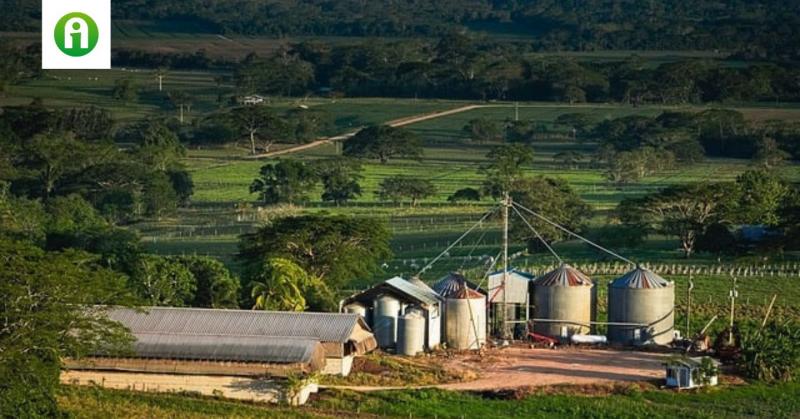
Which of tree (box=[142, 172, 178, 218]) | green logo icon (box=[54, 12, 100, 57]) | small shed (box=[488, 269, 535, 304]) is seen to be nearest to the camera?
small shed (box=[488, 269, 535, 304])

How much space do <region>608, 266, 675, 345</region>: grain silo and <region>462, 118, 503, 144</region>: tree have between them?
57.1m

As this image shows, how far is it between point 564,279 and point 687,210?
1390cm

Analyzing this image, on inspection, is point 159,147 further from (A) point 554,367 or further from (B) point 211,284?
(A) point 554,367

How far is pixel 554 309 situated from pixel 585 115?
6330 centimetres

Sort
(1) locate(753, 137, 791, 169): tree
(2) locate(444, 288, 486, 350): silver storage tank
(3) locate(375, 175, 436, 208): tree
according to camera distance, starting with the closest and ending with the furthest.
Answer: (2) locate(444, 288, 486, 350): silver storage tank
(3) locate(375, 175, 436, 208): tree
(1) locate(753, 137, 791, 169): tree

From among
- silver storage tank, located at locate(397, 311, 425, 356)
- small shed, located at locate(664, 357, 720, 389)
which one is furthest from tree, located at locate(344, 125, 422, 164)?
small shed, located at locate(664, 357, 720, 389)

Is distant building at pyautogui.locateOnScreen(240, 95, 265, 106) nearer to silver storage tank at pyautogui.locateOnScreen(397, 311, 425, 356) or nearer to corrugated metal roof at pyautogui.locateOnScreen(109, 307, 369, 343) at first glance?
silver storage tank at pyautogui.locateOnScreen(397, 311, 425, 356)

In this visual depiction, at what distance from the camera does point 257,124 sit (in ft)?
319

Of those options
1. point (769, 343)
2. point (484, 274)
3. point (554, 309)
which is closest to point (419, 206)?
point (484, 274)

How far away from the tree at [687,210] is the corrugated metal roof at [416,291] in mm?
14303

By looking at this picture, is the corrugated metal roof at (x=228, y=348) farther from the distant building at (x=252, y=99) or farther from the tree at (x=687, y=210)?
the distant building at (x=252, y=99)

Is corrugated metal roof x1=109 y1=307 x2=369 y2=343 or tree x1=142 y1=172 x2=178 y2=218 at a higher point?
tree x1=142 y1=172 x2=178 y2=218

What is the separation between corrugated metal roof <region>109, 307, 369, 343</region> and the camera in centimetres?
3934

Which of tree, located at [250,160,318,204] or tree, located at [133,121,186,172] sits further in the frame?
tree, located at [133,121,186,172]
